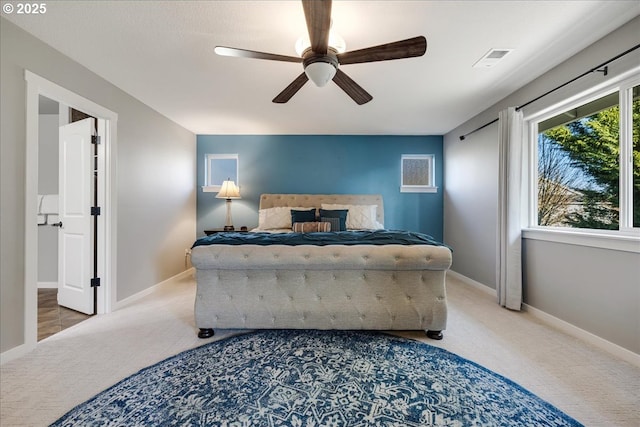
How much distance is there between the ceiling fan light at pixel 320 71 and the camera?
176cm

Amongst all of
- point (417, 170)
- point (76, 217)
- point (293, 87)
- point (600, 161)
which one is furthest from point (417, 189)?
point (76, 217)

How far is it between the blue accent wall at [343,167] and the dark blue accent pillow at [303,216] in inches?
35.2

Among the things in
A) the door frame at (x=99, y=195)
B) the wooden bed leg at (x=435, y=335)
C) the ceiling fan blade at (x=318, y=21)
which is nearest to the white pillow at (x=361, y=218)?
the wooden bed leg at (x=435, y=335)

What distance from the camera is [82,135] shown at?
2.84 meters

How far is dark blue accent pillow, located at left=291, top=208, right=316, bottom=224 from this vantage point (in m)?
3.94

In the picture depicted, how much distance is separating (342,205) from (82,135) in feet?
11.2

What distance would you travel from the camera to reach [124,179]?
10.1 ft

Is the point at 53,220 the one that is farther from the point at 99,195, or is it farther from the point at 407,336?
the point at 407,336

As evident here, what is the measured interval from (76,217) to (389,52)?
11.6ft

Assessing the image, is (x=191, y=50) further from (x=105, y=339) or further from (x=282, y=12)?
(x=105, y=339)

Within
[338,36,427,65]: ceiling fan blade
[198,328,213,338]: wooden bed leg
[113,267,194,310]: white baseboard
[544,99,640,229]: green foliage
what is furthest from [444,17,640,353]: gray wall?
[113,267,194,310]: white baseboard

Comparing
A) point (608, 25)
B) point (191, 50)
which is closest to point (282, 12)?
point (191, 50)

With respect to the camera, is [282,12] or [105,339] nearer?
[282,12]

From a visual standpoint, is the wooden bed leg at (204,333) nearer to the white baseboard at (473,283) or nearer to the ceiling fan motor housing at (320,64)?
the ceiling fan motor housing at (320,64)
